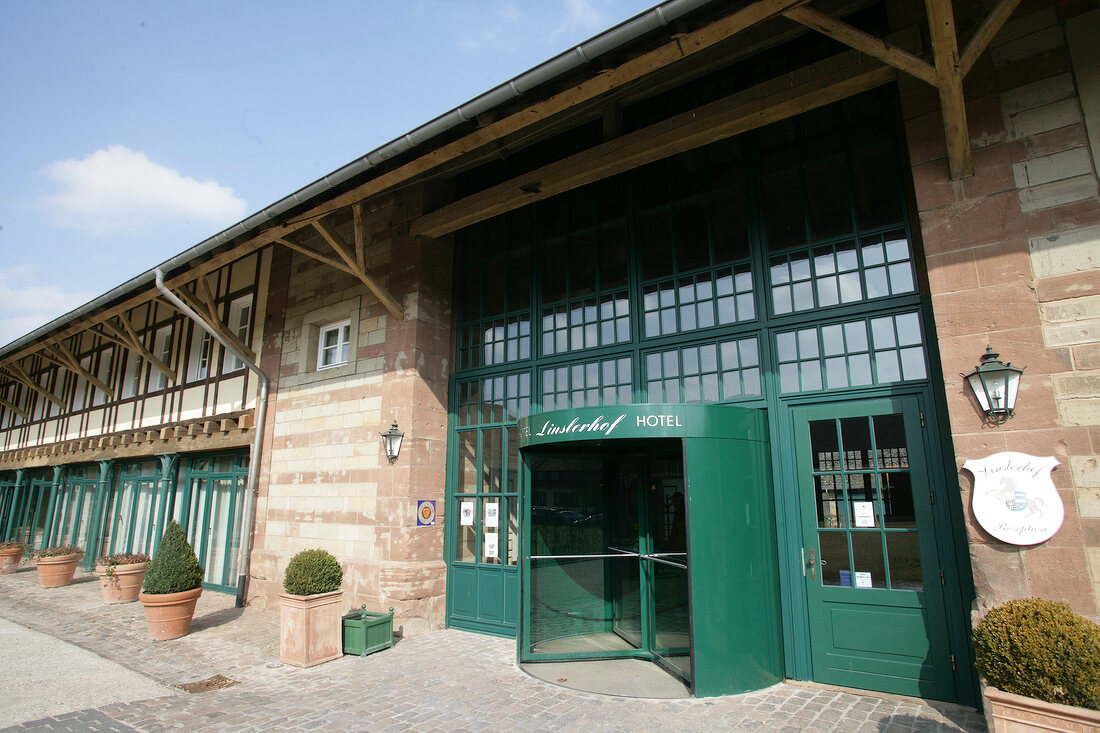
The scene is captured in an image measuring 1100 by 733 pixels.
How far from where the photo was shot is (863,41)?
4164 mm

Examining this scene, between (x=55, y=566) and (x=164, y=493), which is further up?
(x=164, y=493)

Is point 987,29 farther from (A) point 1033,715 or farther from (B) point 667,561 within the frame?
(B) point 667,561

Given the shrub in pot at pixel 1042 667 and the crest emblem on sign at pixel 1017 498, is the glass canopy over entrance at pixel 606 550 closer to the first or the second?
the crest emblem on sign at pixel 1017 498

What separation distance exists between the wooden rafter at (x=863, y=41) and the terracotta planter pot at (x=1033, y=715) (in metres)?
3.93

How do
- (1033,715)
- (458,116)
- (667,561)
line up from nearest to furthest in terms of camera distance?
(1033,715), (458,116), (667,561)

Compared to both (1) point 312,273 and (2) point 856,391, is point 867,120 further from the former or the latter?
(1) point 312,273

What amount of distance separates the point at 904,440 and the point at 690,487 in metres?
1.85

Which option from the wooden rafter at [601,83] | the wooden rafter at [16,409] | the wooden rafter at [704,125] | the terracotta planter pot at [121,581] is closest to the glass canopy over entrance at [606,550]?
the wooden rafter at [704,125]

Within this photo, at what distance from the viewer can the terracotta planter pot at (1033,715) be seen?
326cm

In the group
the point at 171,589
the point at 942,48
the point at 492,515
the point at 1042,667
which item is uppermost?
the point at 942,48

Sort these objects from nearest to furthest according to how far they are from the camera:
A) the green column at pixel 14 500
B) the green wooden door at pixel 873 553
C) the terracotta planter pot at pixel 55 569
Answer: the green wooden door at pixel 873 553 < the terracotta planter pot at pixel 55 569 < the green column at pixel 14 500

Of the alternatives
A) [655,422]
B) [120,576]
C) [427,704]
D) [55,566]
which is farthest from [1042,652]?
[55,566]

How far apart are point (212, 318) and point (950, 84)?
10.7 meters

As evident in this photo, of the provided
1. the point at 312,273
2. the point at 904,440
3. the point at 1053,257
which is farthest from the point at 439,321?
the point at 1053,257
